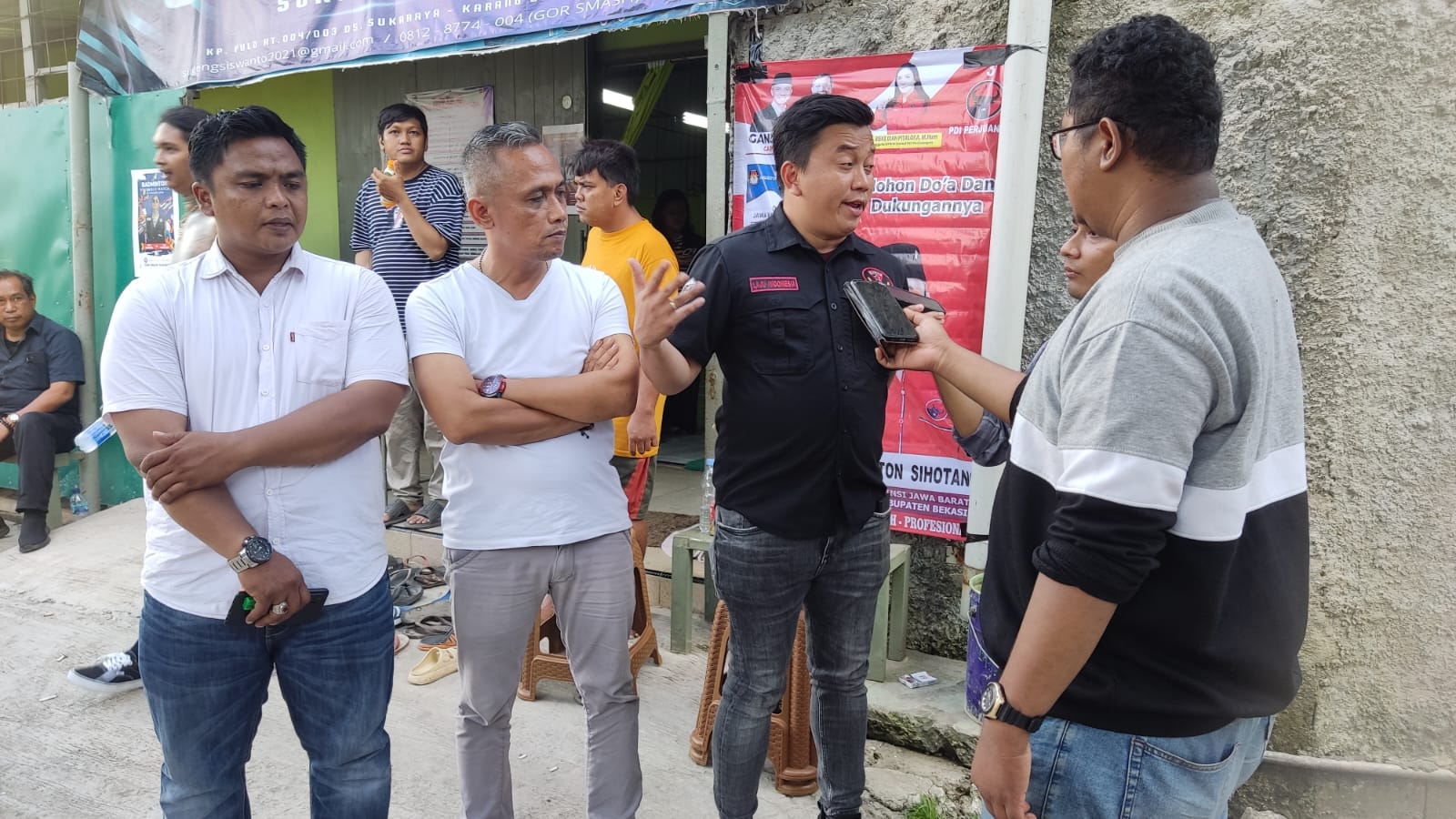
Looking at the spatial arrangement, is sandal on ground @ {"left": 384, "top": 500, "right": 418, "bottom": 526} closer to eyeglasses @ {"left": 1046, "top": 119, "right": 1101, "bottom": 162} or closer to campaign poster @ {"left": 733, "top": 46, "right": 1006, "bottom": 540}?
campaign poster @ {"left": 733, "top": 46, "right": 1006, "bottom": 540}

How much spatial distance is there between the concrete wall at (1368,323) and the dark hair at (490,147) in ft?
7.51

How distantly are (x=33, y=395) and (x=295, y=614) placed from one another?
524cm

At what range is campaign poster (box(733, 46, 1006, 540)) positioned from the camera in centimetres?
343

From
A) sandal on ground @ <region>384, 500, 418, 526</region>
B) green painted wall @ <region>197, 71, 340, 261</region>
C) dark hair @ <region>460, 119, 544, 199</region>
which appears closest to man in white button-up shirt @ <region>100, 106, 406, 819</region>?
dark hair @ <region>460, 119, 544, 199</region>

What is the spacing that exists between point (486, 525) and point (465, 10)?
3.16 meters

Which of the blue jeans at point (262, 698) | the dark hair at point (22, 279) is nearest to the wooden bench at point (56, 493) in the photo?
the dark hair at point (22, 279)

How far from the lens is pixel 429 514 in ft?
17.0

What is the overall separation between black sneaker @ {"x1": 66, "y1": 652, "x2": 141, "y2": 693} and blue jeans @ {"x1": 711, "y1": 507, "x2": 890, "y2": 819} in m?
2.78

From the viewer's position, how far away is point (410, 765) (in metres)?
3.16

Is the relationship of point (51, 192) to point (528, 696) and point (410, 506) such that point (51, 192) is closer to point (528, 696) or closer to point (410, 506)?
point (410, 506)

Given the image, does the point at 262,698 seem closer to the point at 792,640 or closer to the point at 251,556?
the point at 251,556

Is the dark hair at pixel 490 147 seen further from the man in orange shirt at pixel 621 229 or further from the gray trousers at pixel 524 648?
the man in orange shirt at pixel 621 229

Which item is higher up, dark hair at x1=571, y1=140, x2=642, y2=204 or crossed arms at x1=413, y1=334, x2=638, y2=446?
dark hair at x1=571, y1=140, x2=642, y2=204

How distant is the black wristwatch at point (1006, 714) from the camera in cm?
133
